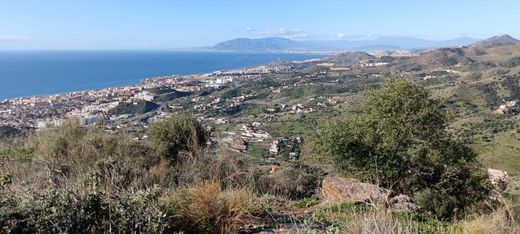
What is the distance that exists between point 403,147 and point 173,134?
7.37 m

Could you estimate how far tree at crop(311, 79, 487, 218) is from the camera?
12875mm

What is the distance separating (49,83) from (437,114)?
11673cm

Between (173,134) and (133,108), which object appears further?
(133,108)

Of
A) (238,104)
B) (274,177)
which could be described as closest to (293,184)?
(274,177)

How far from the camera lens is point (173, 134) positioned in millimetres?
13141

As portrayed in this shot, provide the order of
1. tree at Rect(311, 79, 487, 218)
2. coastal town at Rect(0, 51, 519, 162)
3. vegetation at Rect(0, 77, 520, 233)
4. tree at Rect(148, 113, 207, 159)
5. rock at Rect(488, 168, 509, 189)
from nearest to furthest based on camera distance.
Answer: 1. vegetation at Rect(0, 77, 520, 233)
2. tree at Rect(311, 79, 487, 218)
3. tree at Rect(148, 113, 207, 159)
4. rock at Rect(488, 168, 509, 189)
5. coastal town at Rect(0, 51, 519, 162)

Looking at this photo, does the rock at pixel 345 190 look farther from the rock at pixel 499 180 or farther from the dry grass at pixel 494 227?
the rock at pixel 499 180

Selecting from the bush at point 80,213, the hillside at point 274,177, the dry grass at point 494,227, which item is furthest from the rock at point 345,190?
the bush at point 80,213

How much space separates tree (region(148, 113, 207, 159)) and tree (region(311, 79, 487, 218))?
160 inches

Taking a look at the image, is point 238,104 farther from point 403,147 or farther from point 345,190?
point 345,190

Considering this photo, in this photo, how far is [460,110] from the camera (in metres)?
62.2

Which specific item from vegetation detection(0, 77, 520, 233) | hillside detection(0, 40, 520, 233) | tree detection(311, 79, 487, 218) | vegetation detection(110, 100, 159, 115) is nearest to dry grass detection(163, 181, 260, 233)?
hillside detection(0, 40, 520, 233)

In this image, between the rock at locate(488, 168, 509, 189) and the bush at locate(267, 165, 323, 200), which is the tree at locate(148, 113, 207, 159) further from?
the rock at locate(488, 168, 509, 189)

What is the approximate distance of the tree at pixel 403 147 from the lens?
42.2 feet
